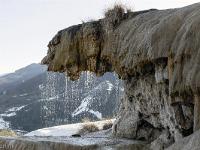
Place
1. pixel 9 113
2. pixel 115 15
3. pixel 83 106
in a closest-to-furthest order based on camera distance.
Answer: pixel 115 15 → pixel 83 106 → pixel 9 113

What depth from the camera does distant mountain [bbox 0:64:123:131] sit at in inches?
4070

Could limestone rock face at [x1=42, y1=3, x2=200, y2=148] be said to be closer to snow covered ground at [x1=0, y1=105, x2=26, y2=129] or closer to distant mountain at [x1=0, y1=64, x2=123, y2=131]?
distant mountain at [x1=0, y1=64, x2=123, y2=131]

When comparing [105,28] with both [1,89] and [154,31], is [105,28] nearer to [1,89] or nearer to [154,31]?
[154,31]

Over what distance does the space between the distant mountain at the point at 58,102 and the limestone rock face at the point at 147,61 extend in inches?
2265

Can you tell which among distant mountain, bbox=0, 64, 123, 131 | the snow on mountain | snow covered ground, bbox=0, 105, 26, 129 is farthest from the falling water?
snow covered ground, bbox=0, 105, 26, 129

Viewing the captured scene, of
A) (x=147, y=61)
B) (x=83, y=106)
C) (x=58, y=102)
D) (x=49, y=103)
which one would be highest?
(x=147, y=61)

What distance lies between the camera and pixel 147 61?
18.7 meters

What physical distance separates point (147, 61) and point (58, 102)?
95.6 metres

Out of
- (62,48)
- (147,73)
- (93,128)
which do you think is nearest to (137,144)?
(147,73)

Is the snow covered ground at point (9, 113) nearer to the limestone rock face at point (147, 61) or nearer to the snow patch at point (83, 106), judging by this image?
the snow patch at point (83, 106)

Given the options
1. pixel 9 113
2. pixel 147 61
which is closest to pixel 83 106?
pixel 9 113

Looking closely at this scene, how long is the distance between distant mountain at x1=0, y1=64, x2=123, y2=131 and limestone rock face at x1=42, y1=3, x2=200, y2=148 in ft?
189

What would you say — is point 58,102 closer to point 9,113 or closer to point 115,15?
point 9,113

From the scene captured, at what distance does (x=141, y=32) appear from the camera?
19.9 m
